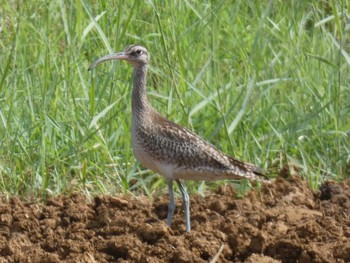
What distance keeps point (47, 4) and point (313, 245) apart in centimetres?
426

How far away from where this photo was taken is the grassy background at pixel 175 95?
8.59 meters

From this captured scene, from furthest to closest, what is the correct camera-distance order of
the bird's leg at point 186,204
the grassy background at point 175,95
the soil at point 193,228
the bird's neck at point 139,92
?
1. the grassy background at point 175,95
2. the bird's neck at point 139,92
3. the bird's leg at point 186,204
4. the soil at point 193,228

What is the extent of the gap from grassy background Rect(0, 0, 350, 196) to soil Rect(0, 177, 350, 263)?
31 cm

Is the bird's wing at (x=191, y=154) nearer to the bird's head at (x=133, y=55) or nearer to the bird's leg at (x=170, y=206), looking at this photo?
the bird's leg at (x=170, y=206)

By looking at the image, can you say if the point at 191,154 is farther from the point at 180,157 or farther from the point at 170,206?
the point at 170,206

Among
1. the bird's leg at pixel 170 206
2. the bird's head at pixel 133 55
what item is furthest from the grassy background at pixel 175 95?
the bird's leg at pixel 170 206

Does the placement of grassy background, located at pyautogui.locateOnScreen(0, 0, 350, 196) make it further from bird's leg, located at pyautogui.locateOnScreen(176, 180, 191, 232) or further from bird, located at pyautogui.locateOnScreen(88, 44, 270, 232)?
bird's leg, located at pyautogui.locateOnScreen(176, 180, 191, 232)

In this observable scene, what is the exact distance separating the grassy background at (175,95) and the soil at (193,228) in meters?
0.31

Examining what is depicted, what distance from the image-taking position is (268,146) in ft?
28.8

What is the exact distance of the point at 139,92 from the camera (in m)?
Result: 8.44

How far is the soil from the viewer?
22.9 feet

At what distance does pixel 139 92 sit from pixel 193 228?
117 cm

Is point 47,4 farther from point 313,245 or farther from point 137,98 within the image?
point 313,245

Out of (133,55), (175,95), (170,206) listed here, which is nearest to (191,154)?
(170,206)
